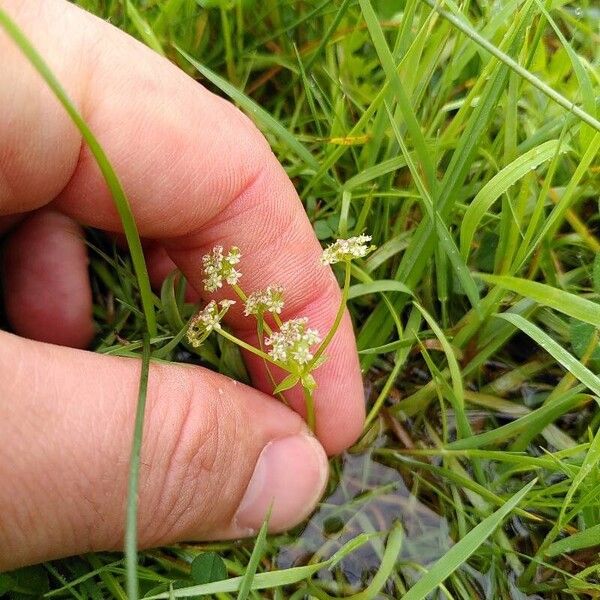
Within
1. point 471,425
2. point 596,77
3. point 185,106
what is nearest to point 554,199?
point 596,77

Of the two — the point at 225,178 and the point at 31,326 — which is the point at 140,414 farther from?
the point at 31,326

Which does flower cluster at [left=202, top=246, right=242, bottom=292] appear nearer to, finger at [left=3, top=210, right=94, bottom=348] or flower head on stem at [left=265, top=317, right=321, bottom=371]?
flower head on stem at [left=265, top=317, right=321, bottom=371]

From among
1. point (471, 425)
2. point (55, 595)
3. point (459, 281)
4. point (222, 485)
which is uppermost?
point (459, 281)

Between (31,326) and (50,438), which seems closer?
(50,438)

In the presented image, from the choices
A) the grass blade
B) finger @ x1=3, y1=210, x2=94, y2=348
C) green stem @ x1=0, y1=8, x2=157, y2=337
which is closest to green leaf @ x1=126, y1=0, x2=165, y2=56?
finger @ x1=3, y1=210, x2=94, y2=348

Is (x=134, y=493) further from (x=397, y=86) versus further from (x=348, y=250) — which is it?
(x=397, y=86)

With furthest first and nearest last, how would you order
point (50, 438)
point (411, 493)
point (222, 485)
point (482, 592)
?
point (411, 493), point (482, 592), point (222, 485), point (50, 438)

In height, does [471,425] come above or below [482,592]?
above
